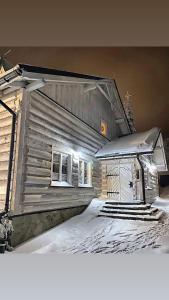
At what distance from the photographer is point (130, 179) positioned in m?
4.08

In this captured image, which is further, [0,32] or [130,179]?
[130,179]

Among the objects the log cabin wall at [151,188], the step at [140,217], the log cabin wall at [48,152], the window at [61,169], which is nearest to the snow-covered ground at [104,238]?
the step at [140,217]

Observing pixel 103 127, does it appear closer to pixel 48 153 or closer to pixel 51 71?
pixel 48 153

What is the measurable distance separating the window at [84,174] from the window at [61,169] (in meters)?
0.25

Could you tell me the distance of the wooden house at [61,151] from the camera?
9.99 feet

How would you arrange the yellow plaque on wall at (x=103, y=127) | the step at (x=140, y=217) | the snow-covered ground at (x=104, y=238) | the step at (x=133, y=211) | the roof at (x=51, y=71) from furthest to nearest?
the yellow plaque on wall at (x=103, y=127) → the step at (x=133, y=211) → the step at (x=140, y=217) → the roof at (x=51, y=71) → the snow-covered ground at (x=104, y=238)

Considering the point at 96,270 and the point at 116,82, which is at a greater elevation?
the point at 116,82

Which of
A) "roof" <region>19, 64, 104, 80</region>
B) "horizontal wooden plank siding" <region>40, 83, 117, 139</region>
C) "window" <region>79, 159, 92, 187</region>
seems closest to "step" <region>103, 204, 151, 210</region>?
"window" <region>79, 159, 92, 187</region>

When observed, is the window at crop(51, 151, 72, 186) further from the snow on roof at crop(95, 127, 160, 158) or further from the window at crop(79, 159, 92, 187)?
the snow on roof at crop(95, 127, 160, 158)

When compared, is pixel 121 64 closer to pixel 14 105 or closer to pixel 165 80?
pixel 165 80

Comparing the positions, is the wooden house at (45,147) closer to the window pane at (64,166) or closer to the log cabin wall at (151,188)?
the window pane at (64,166)

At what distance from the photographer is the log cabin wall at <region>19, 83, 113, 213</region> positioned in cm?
317

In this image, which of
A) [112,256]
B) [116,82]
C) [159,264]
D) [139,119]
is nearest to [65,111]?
[116,82]

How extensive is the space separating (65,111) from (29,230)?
1995 mm
